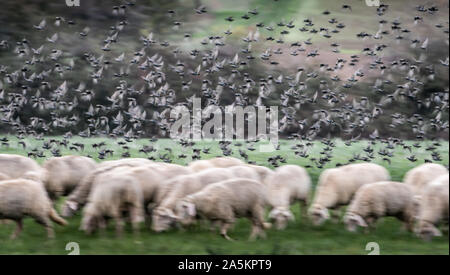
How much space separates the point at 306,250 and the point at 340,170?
106 inches

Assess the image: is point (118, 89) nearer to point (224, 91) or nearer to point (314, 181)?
point (224, 91)

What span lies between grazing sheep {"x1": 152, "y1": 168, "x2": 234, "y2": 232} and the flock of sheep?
0.02m

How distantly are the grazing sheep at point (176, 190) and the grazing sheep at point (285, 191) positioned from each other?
0.77 meters

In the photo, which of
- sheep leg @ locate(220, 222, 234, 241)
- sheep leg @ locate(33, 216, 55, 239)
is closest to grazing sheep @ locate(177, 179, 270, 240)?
sheep leg @ locate(220, 222, 234, 241)

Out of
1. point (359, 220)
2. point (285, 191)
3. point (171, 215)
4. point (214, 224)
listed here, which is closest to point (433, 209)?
point (359, 220)

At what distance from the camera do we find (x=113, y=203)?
9.40m

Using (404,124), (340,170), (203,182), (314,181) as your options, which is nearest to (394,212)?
(340,170)

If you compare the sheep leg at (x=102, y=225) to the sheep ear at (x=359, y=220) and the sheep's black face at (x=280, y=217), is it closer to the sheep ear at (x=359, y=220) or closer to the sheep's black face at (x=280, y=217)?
the sheep's black face at (x=280, y=217)

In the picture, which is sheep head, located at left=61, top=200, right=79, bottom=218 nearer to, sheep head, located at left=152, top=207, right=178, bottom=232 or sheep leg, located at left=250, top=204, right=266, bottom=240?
sheep head, located at left=152, top=207, right=178, bottom=232

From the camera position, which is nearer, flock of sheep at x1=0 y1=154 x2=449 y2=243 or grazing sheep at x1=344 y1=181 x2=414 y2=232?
flock of sheep at x1=0 y1=154 x2=449 y2=243

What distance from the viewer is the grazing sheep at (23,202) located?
8938 mm

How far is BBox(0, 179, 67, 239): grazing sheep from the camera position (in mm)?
8938
